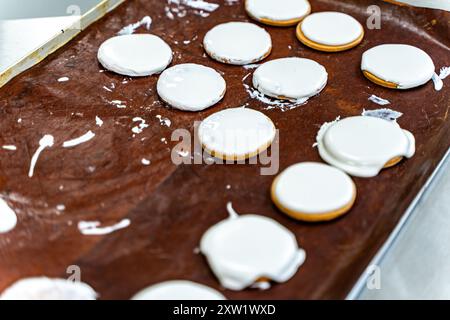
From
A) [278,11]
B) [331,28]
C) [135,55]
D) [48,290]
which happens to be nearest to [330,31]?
[331,28]

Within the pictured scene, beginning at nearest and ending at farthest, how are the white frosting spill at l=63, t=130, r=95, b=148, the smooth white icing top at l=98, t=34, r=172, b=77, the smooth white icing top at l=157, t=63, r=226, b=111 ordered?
1. the white frosting spill at l=63, t=130, r=95, b=148
2. the smooth white icing top at l=157, t=63, r=226, b=111
3. the smooth white icing top at l=98, t=34, r=172, b=77

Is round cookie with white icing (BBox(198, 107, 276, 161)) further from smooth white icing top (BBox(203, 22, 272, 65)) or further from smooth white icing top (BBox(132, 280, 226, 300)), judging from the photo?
smooth white icing top (BBox(132, 280, 226, 300))

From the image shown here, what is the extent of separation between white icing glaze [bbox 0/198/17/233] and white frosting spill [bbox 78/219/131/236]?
6.9 inches

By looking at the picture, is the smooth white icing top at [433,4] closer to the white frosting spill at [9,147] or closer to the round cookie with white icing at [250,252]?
the round cookie with white icing at [250,252]

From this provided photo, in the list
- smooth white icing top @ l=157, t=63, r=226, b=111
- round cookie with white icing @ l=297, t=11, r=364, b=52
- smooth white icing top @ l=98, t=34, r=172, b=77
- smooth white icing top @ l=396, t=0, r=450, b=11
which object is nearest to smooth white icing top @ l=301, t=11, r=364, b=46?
round cookie with white icing @ l=297, t=11, r=364, b=52

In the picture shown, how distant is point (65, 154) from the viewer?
168cm

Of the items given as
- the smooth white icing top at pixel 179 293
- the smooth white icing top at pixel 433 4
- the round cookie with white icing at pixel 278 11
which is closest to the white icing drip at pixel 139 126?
the smooth white icing top at pixel 179 293

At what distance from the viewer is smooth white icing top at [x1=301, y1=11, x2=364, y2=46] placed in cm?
204

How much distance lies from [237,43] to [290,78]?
27 cm

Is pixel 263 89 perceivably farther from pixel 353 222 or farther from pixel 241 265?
pixel 241 265

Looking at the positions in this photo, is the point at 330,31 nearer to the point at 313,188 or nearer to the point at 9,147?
the point at 313,188

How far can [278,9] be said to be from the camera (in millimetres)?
2188
